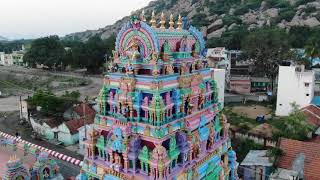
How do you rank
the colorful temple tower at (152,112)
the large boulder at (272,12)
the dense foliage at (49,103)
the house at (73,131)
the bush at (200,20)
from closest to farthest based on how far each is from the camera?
the colorful temple tower at (152,112)
the house at (73,131)
the dense foliage at (49,103)
the large boulder at (272,12)
the bush at (200,20)

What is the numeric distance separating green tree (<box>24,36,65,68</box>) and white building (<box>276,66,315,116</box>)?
199ft

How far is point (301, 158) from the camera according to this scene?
24562mm

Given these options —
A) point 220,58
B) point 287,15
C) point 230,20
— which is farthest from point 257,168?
point 230,20

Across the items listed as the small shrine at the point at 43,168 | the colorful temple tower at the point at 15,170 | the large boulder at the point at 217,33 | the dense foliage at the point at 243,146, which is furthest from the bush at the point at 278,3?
the colorful temple tower at the point at 15,170

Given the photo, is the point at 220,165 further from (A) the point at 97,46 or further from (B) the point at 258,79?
(A) the point at 97,46

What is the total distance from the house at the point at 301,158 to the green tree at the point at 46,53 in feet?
232

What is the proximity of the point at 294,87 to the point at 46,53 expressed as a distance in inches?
2622

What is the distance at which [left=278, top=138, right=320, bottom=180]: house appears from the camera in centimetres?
2315

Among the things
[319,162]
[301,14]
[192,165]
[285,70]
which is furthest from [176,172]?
[301,14]

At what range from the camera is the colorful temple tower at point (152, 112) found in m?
13.8

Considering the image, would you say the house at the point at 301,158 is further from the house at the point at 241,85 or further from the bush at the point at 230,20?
the bush at the point at 230,20

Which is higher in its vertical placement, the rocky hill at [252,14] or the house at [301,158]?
the rocky hill at [252,14]

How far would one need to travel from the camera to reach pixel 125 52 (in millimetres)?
14812

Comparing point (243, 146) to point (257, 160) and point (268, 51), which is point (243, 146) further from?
point (268, 51)
